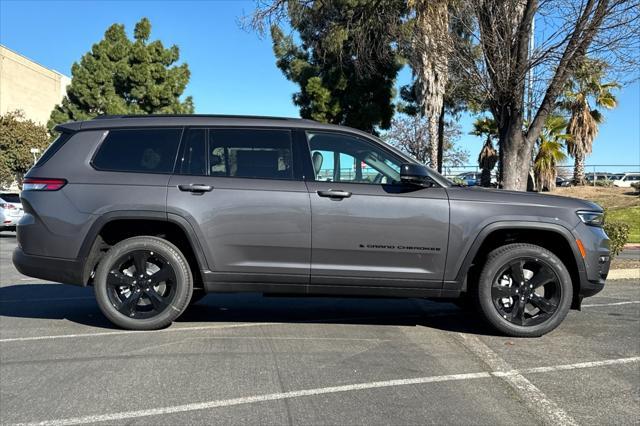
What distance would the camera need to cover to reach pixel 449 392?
13.0 ft

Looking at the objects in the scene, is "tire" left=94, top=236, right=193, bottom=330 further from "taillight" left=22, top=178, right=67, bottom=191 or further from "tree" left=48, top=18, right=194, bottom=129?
"tree" left=48, top=18, right=194, bottom=129

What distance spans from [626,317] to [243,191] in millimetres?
4510

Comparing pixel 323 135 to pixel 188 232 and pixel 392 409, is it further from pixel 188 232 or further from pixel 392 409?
pixel 392 409

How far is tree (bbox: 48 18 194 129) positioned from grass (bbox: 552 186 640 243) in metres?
24.7

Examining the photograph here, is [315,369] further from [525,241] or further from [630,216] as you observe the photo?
[630,216]

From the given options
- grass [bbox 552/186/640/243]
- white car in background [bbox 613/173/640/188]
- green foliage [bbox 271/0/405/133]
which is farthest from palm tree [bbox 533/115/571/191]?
white car in background [bbox 613/173/640/188]

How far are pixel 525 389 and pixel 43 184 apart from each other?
15.0ft

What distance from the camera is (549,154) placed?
27.4 m

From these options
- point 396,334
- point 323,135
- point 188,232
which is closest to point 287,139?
point 323,135

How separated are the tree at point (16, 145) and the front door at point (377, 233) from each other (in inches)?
1616

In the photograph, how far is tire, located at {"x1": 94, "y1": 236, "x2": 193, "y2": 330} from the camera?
17.4 ft

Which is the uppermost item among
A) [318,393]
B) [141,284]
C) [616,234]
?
[616,234]

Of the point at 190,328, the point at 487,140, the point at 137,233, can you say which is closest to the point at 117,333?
the point at 190,328

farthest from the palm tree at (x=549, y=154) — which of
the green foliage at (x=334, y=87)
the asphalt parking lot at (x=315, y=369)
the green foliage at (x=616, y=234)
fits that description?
the asphalt parking lot at (x=315, y=369)
